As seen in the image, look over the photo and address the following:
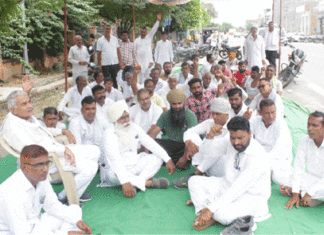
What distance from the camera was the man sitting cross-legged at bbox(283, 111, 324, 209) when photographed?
3115 millimetres

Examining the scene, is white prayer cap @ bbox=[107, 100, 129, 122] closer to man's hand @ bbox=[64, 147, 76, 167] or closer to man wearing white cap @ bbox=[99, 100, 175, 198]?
man wearing white cap @ bbox=[99, 100, 175, 198]

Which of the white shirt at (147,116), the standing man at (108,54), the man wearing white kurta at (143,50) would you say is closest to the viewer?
the white shirt at (147,116)

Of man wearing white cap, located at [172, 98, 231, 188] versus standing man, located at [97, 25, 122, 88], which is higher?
standing man, located at [97, 25, 122, 88]

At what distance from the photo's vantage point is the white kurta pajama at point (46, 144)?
3.10 m

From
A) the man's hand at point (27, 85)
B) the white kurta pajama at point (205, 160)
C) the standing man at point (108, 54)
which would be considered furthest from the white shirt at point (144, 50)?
the white kurta pajama at point (205, 160)

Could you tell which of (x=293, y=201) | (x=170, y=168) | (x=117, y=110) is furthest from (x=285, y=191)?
(x=117, y=110)

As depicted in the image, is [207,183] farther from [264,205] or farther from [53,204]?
[53,204]

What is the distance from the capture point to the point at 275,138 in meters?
3.91

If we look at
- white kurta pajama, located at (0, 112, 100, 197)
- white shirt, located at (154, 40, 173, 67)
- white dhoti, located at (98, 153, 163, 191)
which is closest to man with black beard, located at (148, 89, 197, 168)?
white dhoti, located at (98, 153, 163, 191)

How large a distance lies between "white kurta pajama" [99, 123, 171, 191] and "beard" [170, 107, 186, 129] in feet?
1.93

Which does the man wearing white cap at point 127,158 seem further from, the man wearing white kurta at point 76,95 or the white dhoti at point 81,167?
the man wearing white kurta at point 76,95

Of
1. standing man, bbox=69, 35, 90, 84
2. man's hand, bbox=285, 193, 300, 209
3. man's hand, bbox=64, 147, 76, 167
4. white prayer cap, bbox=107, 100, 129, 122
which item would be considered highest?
standing man, bbox=69, 35, 90, 84

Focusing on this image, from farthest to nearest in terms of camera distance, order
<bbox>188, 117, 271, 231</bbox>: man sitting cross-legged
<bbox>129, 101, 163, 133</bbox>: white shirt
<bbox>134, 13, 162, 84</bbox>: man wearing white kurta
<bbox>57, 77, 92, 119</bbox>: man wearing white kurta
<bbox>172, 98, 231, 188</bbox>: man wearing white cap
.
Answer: <bbox>134, 13, 162, 84</bbox>: man wearing white kurta < <bbox>57, 77, 92, 119</bbox>: man wearing white kurta < <bbox>129, 101, 163, 133</bbox>: white shirt < <bbox>172, 98, 231, 188</bbox>: man wearing white cap < <bbox>188, 117, 271, 231</bbox>: man sitting cross-legged

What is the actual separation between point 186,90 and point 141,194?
116 inches
